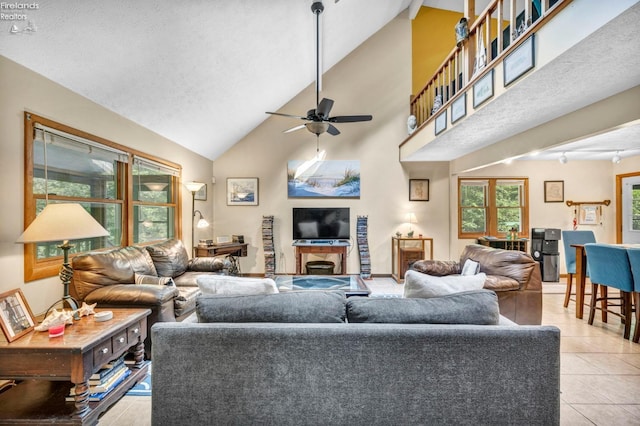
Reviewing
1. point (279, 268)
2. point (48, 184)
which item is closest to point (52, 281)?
point (48, 184)

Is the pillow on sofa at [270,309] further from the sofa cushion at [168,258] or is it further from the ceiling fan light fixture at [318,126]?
the ceiling fan light fixture at [318,126]

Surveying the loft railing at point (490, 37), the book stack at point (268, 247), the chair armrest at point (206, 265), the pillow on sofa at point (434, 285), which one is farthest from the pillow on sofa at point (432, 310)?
the book stack at point (268, 247)

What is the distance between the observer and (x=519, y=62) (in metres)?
2.32

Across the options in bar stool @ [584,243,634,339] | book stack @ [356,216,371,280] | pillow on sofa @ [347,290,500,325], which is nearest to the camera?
pillow on sofa @ [347,290,500,325]

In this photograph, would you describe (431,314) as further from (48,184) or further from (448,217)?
(448,217)

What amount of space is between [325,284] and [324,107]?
2172 millimetres

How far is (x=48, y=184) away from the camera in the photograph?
262cm

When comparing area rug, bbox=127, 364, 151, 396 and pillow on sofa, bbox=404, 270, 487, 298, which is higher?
pillow on sofa, bbox=404, 270, 487, 298

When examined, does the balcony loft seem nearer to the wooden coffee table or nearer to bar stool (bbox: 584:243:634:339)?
bar stool (bbox: 584:243:634:339)

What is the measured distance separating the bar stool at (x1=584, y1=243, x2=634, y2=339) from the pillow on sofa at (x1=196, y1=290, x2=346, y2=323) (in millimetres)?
3424

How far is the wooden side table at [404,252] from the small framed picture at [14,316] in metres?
5.05

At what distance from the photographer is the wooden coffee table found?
139 inches

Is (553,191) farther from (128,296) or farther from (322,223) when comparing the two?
(128,296)

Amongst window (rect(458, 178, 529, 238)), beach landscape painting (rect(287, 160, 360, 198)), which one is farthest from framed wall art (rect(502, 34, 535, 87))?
window (rect(458, 178, 529, 238))
